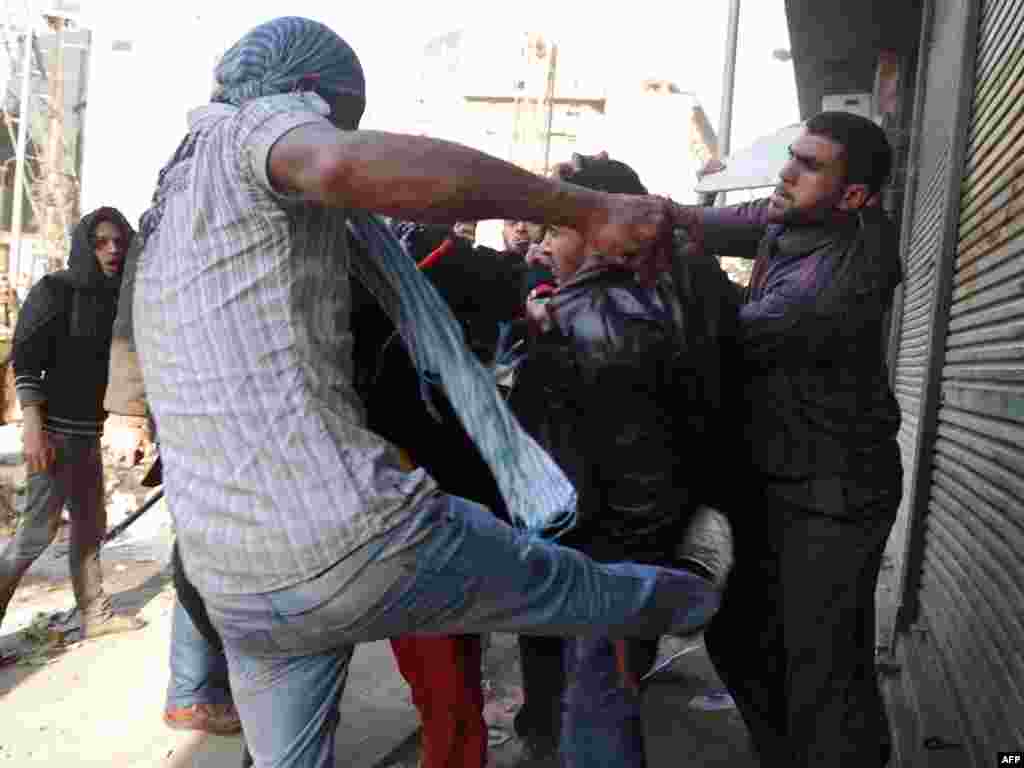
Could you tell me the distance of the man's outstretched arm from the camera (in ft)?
4.86

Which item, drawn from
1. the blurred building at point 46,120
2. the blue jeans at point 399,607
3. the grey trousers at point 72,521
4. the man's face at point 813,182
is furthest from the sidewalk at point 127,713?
the blurred building at point 46,120

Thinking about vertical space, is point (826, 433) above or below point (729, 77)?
below

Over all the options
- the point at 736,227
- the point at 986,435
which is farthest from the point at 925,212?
the point at 736,227

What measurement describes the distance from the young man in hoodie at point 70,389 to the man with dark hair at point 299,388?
120 inches

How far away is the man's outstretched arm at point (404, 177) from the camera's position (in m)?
1.48

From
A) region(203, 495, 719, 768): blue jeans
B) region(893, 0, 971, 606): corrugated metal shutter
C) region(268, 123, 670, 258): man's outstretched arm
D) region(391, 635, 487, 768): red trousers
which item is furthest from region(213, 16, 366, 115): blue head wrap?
region(893, 0, 971, 606): corrugated metal shutter

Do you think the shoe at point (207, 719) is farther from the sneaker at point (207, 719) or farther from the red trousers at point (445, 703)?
the red trousers at point (445, 703)

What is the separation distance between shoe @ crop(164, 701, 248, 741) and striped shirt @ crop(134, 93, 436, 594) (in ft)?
7.63

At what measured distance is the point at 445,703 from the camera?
298cm

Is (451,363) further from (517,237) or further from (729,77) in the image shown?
(729,77)

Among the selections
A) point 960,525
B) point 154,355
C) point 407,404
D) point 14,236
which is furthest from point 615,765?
point 14,236

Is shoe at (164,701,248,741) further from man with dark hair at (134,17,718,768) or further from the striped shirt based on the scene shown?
the striped shirt

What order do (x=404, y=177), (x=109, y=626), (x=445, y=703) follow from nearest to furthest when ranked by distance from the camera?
(x=404, y=177)
(x=445, y=703)
(x=109, y=626)

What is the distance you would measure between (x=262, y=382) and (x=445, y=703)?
1.65 metres
